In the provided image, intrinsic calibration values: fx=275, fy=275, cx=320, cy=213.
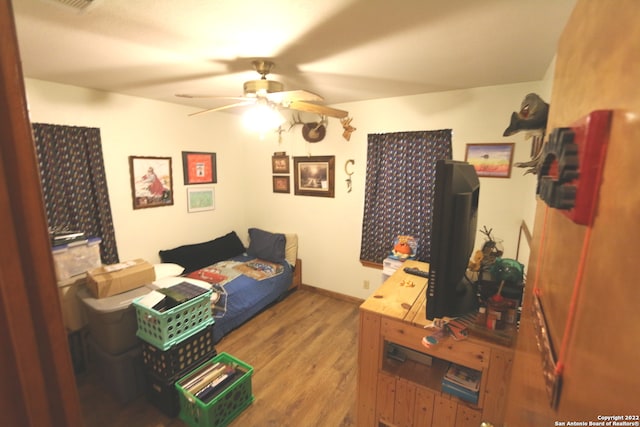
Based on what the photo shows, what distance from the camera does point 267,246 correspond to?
12.5ft

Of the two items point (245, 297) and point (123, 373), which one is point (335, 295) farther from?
point (123, 373)

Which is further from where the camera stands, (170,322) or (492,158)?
(492,158)

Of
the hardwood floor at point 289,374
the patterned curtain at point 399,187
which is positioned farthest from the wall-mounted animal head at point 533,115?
the hardwood floor at point 289,374

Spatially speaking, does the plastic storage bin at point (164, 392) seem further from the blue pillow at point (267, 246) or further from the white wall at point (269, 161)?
the blue pillow at point (267, 246)

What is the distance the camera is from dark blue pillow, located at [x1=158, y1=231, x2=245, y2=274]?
3260 mm

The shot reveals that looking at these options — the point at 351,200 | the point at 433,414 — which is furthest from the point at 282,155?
the point at 433,414

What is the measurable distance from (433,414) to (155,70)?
2.90m

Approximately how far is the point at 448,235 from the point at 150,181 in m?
3.18

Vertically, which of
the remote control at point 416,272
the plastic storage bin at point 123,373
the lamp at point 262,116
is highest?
the lamp at point 262,116

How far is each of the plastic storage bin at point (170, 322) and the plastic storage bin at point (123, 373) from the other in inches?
7.9

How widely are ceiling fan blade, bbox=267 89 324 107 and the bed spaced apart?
173 cm

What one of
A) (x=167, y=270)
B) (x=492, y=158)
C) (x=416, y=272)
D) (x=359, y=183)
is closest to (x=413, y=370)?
(x=416, y=272)

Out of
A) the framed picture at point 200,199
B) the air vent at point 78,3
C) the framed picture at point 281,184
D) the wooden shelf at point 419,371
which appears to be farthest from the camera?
the framed picture at point 281,184

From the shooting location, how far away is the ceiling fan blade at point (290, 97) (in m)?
1.73
